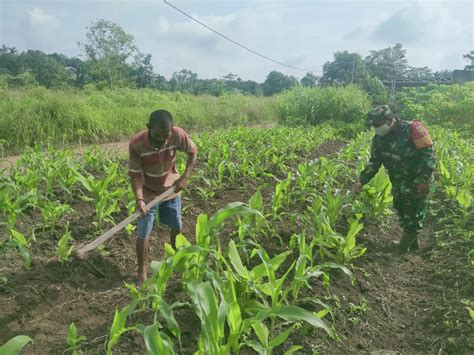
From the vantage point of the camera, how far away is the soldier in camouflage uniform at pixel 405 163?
13.8 feet

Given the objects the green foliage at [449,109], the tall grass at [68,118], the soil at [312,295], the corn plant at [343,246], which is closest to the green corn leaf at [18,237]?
the soil at [312,295]

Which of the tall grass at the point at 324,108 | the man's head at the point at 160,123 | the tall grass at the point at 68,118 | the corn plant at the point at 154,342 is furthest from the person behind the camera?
the tall grass at the point at 324,108

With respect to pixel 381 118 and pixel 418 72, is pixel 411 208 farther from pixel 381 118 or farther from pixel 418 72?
pixel 418 72

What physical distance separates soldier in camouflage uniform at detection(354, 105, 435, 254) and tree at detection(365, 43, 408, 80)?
41140 mm

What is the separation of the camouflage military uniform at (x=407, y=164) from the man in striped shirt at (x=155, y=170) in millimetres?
2169

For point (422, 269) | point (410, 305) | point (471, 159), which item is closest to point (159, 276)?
point (410, 305)

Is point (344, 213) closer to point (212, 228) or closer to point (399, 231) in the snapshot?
point (399, 231)

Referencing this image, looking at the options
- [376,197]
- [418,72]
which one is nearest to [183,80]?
[418,72]

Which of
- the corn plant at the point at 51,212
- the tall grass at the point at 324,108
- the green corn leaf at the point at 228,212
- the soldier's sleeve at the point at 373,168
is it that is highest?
the tall grass at the point at 324,108

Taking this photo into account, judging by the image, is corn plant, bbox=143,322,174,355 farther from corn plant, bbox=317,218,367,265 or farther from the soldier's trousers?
the soldier's trousers

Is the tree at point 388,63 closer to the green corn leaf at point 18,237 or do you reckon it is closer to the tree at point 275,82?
the tree at point 275,82

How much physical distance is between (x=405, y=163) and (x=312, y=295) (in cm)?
206

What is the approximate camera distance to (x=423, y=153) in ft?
13.8

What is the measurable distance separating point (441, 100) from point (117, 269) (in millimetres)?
16930
